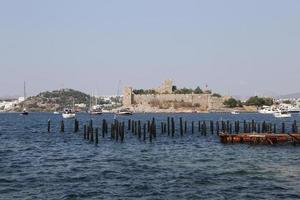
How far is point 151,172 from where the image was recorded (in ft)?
100

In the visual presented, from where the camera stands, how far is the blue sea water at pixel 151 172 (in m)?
23.8

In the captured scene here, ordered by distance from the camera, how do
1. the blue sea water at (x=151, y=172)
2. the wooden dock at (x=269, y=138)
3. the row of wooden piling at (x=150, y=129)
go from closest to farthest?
the blue sea water at (x=151, y=172) < the wooden dock at (x=269, y=138) < the row of wooden piling at (x=150, y=129)

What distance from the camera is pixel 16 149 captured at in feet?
158

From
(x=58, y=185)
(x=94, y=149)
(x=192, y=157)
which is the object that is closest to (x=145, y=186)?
(x=58, y=185)

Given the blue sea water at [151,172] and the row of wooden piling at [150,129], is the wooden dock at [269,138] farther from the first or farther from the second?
the row of wooden piling at [150,129]

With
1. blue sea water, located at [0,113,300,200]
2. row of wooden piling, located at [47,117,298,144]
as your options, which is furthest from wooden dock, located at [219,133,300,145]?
row of wooden piling, located at [47,117,298,144]

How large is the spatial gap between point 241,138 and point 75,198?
1192 inches

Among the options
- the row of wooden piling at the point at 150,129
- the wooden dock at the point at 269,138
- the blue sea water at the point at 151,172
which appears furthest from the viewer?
the row of wooden piling at the point at 150,129

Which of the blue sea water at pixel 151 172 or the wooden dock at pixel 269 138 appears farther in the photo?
the wooden dock at pixel 269 138

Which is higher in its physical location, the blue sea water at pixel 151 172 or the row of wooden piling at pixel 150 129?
the row of wooden piling at pixel 150 129

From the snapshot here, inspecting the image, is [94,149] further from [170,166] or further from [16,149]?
[170,166]

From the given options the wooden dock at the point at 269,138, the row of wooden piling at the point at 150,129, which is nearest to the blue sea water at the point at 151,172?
the wooden dock at the point at 269,138

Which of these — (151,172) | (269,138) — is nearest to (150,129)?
(269,138)

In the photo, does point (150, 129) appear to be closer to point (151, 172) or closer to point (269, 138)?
point (269, 138)
